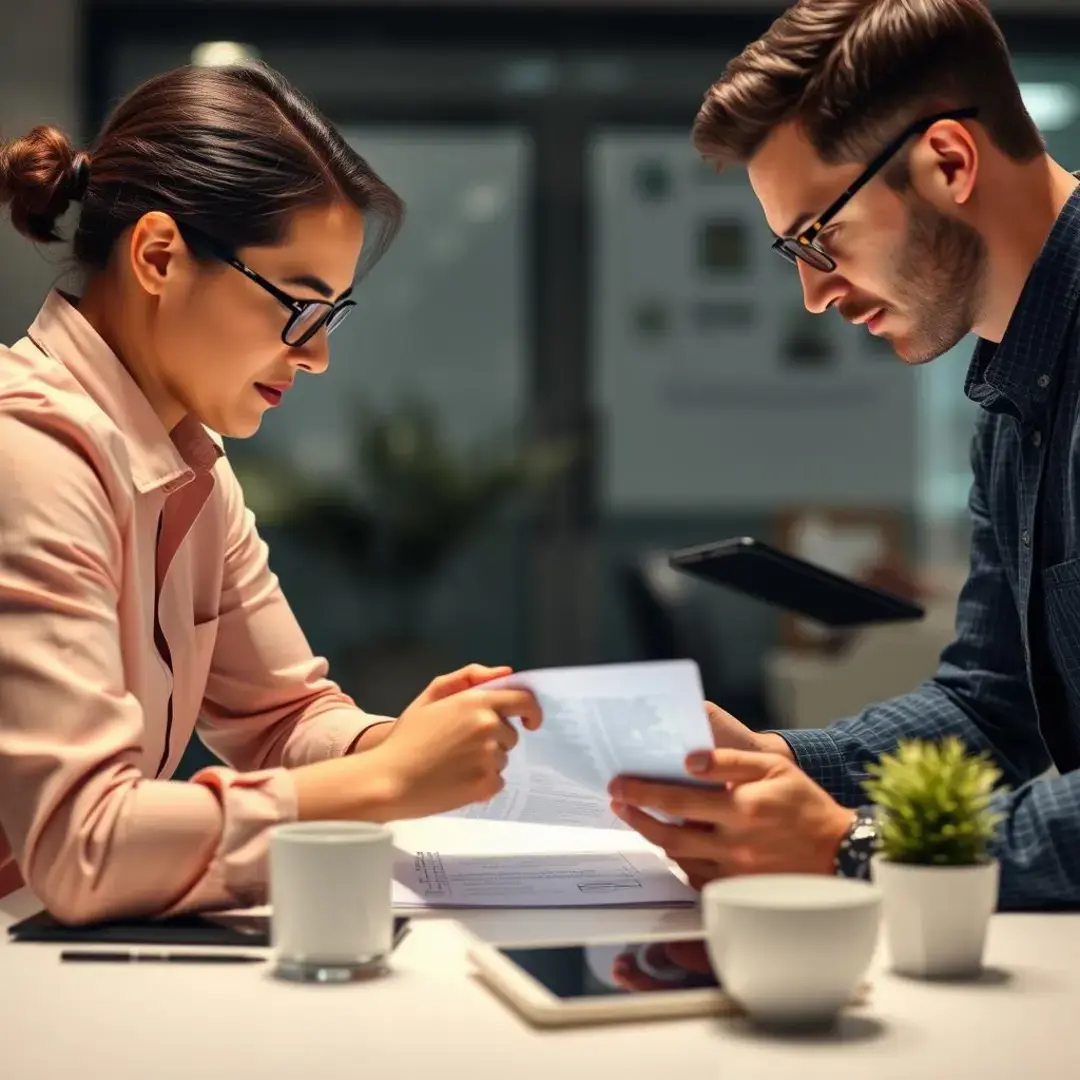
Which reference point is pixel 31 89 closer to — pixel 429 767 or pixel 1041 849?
pixel 429 767

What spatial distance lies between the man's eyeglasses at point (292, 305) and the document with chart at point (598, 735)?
51 cm

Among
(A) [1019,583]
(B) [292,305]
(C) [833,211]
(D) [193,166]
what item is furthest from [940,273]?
(D) [193,166]

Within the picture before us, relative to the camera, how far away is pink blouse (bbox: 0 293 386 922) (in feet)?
3.84

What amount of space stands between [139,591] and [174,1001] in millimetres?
509

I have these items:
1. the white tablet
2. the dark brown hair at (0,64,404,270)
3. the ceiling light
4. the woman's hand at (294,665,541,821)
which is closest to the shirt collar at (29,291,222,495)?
the dark brown hair at (0,64,404,270)

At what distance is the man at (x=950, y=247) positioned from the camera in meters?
1.65

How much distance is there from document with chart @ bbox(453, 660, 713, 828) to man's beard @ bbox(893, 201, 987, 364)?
76 cm

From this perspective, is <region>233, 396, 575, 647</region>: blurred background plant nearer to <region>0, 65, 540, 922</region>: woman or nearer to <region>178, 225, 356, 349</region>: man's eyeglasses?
<region>0, 65, 540, 922</region>: woman

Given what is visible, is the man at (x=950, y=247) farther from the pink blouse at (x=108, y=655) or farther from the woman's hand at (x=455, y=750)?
the pink blouse at (x=108, y=655)

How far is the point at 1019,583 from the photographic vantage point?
5.62 feet

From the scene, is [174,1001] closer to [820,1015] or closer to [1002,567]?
[820,1015]

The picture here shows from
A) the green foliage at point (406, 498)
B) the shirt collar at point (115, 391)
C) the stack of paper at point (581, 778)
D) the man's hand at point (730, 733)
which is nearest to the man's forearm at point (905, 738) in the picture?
the man's hand at point (730, 733)

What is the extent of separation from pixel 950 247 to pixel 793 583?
0.44 metres

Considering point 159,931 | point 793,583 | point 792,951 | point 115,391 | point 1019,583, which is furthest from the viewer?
point 1019,583
